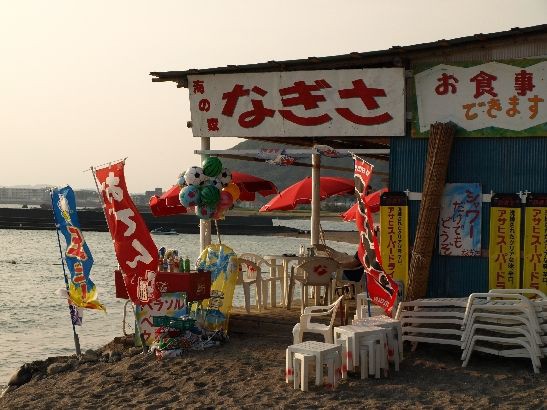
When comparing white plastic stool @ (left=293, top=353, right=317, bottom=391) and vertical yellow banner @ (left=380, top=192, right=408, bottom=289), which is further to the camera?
vertical yellow banner @ (left=380, top=192, right=408, bottom=289)

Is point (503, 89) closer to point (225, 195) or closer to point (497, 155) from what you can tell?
point (497, 155)

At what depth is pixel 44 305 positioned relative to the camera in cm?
3309

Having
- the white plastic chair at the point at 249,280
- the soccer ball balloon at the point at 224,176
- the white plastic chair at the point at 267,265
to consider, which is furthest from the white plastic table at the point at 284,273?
the soccer ball balloon at the point at 224,176

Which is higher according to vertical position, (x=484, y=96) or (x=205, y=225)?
(x=484, y=96)

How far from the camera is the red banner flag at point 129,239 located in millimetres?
10586

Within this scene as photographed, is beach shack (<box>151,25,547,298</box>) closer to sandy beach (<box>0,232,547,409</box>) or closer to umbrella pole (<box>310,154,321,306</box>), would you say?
sandy beach (<box>0,232,547,409</box>)

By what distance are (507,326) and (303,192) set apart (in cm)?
679

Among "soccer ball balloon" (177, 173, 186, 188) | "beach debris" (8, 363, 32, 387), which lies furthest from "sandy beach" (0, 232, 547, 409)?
"soccer ball balloon" (177, 173, 186, 188)

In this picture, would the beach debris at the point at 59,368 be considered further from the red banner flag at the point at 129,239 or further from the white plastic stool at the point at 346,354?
the white plastic stool at the point at 346,354

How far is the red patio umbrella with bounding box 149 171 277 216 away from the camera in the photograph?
12531 mm

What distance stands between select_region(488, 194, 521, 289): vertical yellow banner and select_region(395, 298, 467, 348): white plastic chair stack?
855mm

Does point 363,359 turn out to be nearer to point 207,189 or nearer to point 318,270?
point 318,270

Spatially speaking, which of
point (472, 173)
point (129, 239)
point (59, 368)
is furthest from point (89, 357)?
point (472, 173)

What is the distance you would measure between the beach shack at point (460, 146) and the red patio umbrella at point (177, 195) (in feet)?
8.03
